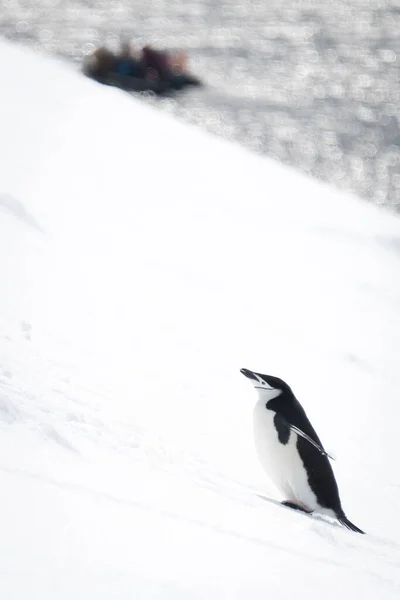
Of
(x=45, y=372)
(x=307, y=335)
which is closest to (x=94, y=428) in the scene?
(x=45, y=372)

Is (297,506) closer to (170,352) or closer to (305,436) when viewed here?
(305,436)

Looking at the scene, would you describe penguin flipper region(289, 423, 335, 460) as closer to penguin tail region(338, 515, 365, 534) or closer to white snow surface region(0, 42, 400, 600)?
penguin tail region(338, 515, 365, 534)

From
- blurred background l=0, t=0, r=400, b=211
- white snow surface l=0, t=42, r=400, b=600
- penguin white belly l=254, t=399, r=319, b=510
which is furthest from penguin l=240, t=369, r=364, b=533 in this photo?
blurred background l=0, t=0, r=400, b=211

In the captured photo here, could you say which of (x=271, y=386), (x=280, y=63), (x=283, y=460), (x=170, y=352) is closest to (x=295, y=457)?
(x=283, y=460)

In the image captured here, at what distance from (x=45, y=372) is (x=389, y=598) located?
8.58 ft

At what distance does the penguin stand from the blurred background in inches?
850

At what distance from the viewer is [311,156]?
3036cm

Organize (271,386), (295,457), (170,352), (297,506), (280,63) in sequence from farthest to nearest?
(280,63) → (170,352) → (271,386) → (295,457) → (297,506)

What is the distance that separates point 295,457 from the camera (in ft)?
17.0

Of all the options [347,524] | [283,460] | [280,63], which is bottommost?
[280,63]

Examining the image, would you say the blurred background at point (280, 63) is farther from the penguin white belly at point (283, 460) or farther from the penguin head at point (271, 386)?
the penguin white belly at point (283, 460)

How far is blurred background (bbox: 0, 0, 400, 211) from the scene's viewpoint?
30.8 m

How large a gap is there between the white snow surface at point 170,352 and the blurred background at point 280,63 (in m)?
13.5

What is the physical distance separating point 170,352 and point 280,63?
39.0m
